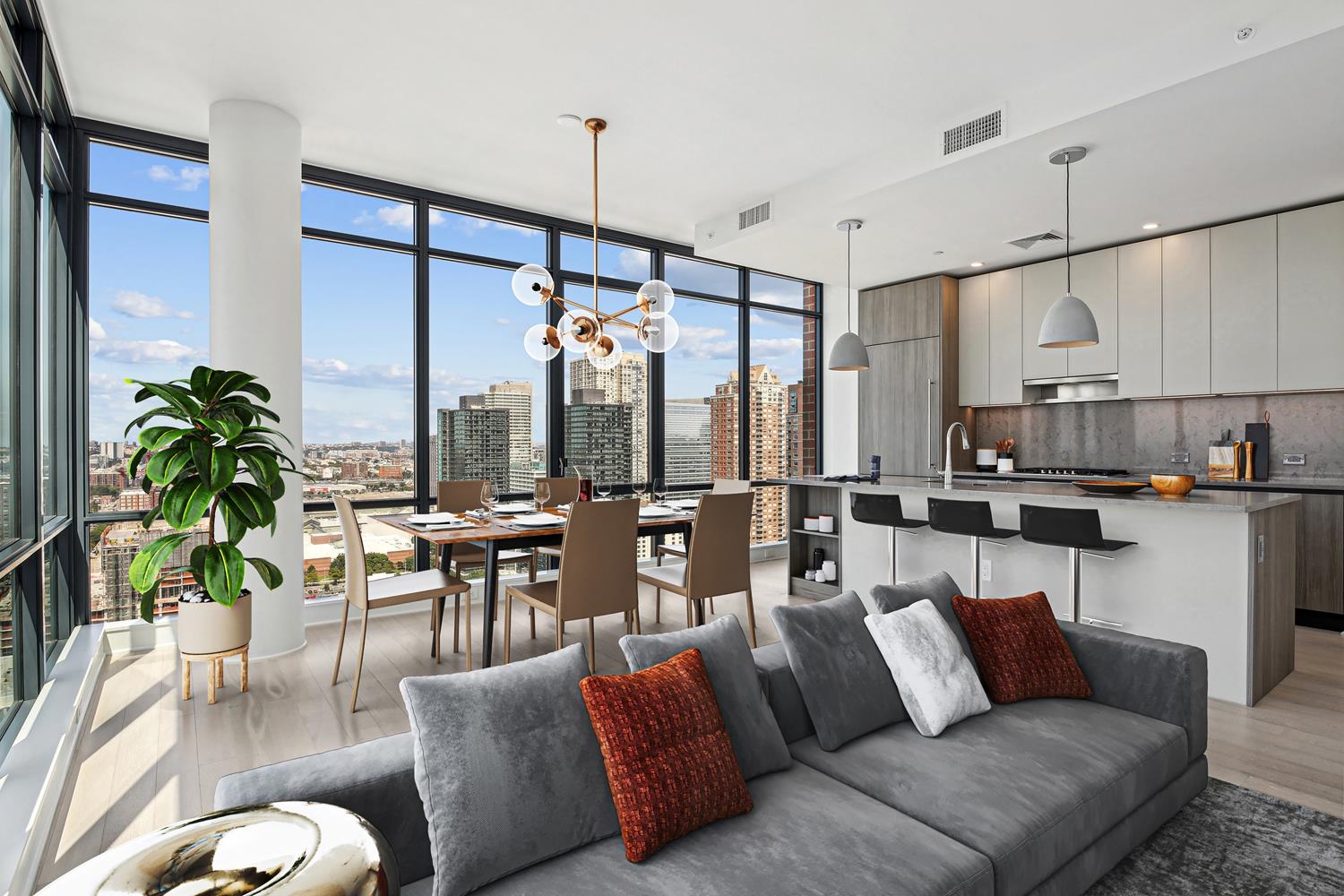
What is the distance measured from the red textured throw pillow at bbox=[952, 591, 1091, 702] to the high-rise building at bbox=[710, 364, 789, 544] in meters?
4.36

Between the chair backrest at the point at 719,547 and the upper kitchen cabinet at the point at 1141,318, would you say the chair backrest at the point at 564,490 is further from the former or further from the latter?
the upper kitchen cabinet at the point at 1141,318

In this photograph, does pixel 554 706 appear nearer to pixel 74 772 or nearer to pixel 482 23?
pixel 74 772

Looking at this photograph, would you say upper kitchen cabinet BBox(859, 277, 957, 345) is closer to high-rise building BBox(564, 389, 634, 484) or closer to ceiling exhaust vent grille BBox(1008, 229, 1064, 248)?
ceiling exhaust vent grille BBox(1008, 229, 1064, 248)

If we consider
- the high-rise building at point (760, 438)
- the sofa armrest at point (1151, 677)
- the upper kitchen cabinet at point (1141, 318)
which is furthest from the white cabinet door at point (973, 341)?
the sofa armrest at point (1151, 677)

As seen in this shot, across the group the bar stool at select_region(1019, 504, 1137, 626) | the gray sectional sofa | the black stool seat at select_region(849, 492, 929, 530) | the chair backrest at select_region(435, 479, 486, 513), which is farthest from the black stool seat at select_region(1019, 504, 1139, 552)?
the chair backrest at select_region(435, 479, 486, 513)

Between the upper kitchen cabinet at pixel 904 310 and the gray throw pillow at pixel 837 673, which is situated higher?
the upper kitchen cabinet at pixel 904 310

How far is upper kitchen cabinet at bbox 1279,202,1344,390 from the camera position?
4645 millimetres

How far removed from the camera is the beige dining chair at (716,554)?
3.90 metres

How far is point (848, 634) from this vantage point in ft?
7.29

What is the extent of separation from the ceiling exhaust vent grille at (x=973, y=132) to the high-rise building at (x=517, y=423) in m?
3.41

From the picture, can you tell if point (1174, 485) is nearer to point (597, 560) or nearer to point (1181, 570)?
point (1181, 570)

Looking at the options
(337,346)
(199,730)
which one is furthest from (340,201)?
(199,730)

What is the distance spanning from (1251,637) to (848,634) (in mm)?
2394

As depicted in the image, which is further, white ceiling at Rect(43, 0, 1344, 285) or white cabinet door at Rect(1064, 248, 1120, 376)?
white cabinet door at Rect(1064, 248, 1120, 376)
